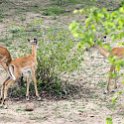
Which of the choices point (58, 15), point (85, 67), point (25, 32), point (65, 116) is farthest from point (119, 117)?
point (58, 15)

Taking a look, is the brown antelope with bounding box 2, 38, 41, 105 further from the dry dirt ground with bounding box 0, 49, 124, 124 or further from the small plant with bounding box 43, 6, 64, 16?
the small plant with bounding box 43, 6, 64, 16

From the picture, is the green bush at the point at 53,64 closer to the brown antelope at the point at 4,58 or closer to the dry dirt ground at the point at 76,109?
the dry dirt ground at the point at 76,109

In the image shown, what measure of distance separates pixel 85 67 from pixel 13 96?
8.02ft

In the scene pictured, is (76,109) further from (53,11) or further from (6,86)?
(53,11)

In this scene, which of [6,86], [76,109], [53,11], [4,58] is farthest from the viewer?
[53,11]

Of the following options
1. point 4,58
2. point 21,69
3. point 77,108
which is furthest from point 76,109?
point 4,58

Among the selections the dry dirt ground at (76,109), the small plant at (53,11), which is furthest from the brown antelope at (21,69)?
the small plant at (53,11)

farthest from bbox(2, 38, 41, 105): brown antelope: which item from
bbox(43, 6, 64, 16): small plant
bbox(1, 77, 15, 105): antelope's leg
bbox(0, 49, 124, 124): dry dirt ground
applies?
bbox(43, 6, 64, 16): small plant

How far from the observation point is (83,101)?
884cm

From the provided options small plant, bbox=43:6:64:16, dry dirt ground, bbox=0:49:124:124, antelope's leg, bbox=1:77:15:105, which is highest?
small plant, bbox=43:6:64:16

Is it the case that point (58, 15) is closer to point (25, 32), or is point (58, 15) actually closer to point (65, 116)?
point (25, 32)

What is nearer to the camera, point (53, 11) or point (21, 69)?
point (21, 69)

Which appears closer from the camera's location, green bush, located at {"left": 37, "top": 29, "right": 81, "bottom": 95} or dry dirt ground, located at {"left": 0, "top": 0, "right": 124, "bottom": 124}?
dry dirt ground, located at {"left": 0, "top": 0, "right": 124, "bottom": 124}

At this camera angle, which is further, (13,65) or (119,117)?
(13,65)
